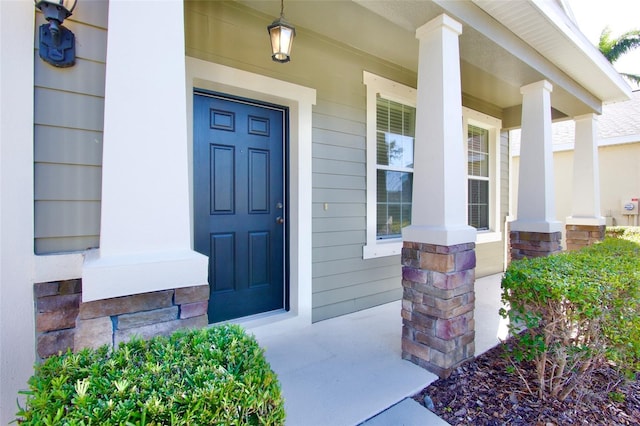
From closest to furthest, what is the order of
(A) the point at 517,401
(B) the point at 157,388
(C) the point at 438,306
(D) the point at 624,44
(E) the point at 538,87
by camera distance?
(B) the point at 157,388 → (A) the point at 517,401 → (C) the point at 438,306 → (E) the point at 538,87 → (D) the point at 624,44

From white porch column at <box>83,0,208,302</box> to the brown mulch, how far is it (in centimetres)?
176

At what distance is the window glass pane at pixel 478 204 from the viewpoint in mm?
5316

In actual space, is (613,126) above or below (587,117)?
above

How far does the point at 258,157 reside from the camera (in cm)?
297

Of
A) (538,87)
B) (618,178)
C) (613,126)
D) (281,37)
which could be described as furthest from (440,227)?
(613,126)

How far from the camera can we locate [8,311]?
1.46 m

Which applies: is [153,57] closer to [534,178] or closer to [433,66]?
[433,66]

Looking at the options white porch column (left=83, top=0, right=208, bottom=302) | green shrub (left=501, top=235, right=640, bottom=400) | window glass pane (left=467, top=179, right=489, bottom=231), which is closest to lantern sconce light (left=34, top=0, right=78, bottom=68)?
white porch column (left=83, top=0, right=208, bottom=302)

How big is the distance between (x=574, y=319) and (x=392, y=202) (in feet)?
7.49

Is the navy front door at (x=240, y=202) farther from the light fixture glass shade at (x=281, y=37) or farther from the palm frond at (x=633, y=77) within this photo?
the palm frond at (x=633, y=77)

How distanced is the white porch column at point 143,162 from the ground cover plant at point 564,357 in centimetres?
183

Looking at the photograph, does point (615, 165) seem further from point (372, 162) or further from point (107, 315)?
point (107, 315)

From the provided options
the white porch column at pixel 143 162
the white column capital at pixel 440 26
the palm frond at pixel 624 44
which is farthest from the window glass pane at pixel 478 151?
the palm frond at pixel 624 44

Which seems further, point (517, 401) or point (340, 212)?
point (340, 212)
